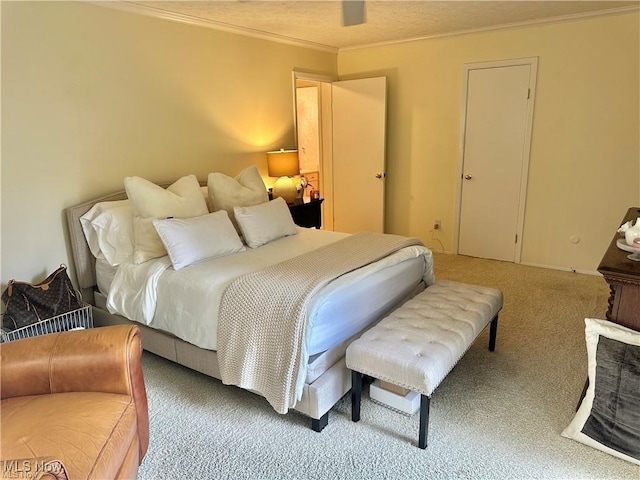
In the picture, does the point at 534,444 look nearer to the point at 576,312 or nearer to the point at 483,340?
the point at 483,340

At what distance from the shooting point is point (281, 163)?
4445 millimetres

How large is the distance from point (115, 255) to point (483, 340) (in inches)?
102

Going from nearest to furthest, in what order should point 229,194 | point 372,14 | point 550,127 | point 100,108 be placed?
point 100,108 → point 229,194 → point 372,14 → point 550,127

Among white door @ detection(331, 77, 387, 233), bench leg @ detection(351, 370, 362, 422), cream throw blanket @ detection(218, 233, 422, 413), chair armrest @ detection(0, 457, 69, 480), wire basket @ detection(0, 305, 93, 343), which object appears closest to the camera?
chair armrest @ detection(0, 457, 69, 480)

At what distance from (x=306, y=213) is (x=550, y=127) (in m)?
2.54

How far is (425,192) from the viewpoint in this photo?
16.9ft

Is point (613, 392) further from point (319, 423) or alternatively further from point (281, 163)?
point (281, 163)

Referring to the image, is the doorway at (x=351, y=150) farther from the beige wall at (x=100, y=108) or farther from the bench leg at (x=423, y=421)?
the bench leg at (x=423, y=421)

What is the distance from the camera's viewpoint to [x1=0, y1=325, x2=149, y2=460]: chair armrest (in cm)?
163

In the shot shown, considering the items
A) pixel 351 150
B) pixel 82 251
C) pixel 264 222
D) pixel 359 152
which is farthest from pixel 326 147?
pixel 82 251

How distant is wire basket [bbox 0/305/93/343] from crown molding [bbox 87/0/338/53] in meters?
2.14

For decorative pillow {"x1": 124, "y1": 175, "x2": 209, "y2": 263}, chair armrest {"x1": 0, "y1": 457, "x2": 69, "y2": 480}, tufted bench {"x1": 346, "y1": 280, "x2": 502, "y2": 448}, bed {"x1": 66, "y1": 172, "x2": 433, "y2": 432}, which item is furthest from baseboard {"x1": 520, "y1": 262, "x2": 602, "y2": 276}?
chair armrest {"x1": 0, "y1": 457, "x2": 69, "y2": 480}

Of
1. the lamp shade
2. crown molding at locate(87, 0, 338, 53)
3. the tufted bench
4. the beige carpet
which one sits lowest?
the beige carpet

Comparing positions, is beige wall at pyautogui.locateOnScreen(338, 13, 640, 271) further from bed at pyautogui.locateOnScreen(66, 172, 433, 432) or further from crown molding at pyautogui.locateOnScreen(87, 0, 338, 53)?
bed at pyautogui.locateOnScreen(66, 172, 433, 432)
